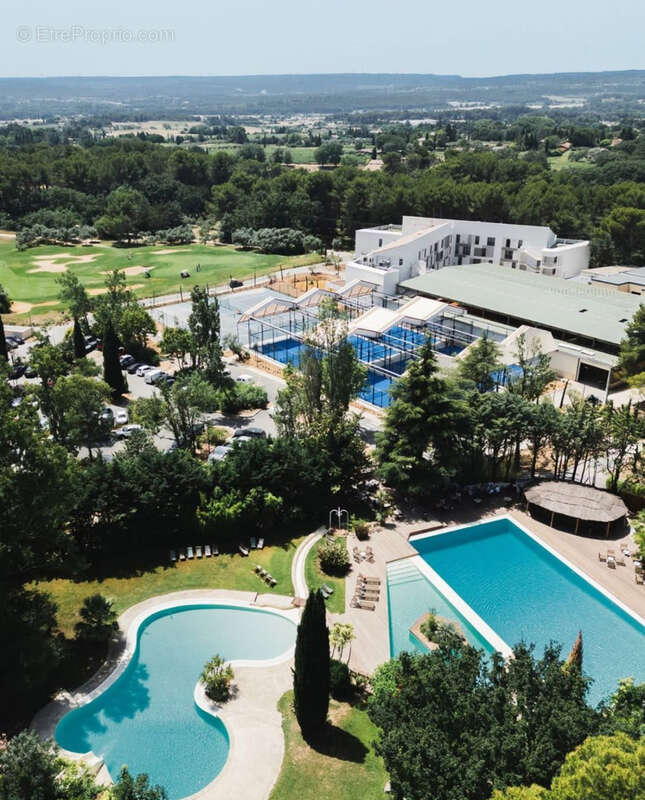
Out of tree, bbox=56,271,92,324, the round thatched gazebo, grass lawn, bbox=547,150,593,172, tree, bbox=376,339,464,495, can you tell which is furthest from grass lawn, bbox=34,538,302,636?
grass lawn, bbox=547,150,593,172

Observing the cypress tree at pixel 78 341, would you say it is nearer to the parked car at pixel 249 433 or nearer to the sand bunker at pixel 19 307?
the parked car at pixel 249 433

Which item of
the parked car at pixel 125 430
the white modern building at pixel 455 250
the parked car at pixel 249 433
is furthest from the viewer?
the white modern building at pixel 455 250

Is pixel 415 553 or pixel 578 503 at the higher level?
pixel 578 503

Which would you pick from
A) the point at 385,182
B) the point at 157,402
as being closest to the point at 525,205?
the point at 385,182

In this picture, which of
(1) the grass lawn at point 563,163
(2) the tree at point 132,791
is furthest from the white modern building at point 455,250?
(1) the grass lawn at point 563,163

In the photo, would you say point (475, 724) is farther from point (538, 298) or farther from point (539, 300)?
point (538, 298)

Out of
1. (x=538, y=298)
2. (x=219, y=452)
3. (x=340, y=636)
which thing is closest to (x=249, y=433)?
(x=219, y=452)

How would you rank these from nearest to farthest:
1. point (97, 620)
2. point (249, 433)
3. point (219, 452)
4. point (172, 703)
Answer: point (172, 703) < point (97, 620) < point (219, 452) < point (249, 433)
